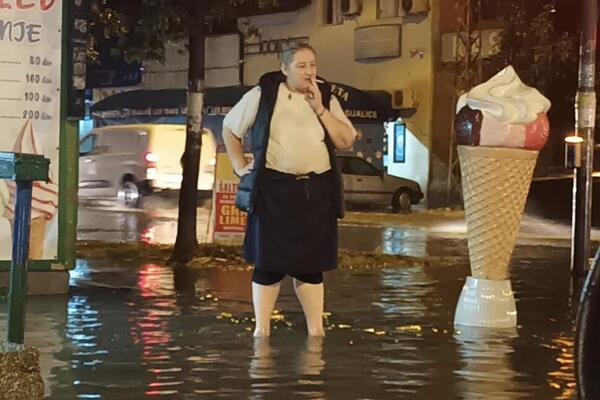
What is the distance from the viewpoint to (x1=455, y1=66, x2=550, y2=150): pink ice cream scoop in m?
8.19

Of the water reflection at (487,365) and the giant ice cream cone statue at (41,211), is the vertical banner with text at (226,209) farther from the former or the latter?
the water reflection at (487,365)

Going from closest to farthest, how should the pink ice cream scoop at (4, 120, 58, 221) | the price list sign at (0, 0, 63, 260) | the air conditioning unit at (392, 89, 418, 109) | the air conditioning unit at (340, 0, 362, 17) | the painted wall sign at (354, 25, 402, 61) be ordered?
the price list sign at (0, 0, 63, 260) → the pink ice cream scoop at (4, 120, 58, 221) → the air conditioning unit at (392, 89, 418, 109) → the painted wall sign at (354, 25, 402, 61) → the air conditioning unit at (340, 0, 362, 17)

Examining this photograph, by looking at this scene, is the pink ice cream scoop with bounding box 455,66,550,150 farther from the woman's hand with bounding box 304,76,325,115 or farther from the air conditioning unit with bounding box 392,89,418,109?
the air conditioning unit with bounding box 392,89,418,109

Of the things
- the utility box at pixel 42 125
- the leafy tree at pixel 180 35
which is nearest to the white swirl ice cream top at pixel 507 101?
the utility box at pixel 42 125

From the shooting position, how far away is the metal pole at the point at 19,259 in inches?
196

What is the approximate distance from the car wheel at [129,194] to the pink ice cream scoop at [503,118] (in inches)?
827

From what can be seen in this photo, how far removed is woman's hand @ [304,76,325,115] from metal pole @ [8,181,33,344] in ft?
8.89

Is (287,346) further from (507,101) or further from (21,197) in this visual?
(21,197)

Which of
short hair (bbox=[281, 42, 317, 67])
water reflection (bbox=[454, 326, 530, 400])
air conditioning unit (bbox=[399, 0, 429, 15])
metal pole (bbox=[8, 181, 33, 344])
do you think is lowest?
water reflection (bbox=[454, 326, 530, 400])

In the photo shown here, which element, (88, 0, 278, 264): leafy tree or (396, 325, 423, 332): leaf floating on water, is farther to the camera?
(88, 0, 278, 264): leafy tree

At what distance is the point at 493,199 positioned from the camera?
27.2 feet

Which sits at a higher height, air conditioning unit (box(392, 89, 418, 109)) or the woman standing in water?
air conditioning unit (box(392, 89, 418, 109))

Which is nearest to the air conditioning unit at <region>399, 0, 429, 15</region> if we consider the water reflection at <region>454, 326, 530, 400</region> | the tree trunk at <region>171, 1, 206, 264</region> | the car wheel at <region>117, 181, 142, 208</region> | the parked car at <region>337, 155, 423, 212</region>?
the parked car at <region>337, 155, 423, 212</region>

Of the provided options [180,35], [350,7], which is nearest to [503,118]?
[180,35]
